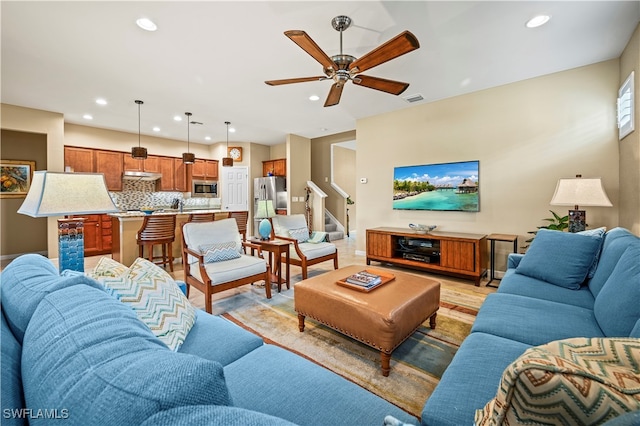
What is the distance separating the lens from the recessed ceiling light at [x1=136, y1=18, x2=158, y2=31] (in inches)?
96.4

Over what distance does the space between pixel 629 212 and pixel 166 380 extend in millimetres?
4136

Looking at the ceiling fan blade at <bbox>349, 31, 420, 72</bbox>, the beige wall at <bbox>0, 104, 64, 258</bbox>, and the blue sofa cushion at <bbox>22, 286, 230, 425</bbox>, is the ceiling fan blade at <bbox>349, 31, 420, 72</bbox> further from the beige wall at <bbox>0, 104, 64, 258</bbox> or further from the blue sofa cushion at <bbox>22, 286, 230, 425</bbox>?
the beige wall at <bbox>0, 104, 64, 258</bbox>

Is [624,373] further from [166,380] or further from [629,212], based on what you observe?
[629,212]

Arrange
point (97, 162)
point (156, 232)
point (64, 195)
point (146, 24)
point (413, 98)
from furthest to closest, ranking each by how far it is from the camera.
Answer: point (97, 162), point (413, 98), point (156, 232), point (146, 24), point (64, 195)

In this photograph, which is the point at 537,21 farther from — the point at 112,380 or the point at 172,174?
the point at 172,174

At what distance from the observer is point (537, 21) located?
2486mm

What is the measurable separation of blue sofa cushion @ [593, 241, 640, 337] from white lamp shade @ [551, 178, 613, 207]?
61.9 inches

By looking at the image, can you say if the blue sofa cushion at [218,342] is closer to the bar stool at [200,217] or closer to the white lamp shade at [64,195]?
the white lamp shade at [64,195]

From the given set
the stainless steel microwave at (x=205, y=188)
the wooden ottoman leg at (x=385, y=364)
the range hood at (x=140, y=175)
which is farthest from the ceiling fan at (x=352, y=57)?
the stainless steel microwave at (x=205, y=188)

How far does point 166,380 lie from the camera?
0.46 m

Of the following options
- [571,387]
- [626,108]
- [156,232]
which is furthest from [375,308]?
[156,232]

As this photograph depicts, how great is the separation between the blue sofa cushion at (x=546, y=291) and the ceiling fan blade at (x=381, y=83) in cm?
198

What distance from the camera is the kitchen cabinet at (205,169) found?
758 centimetres

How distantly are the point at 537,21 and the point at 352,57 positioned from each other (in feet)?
5.61
